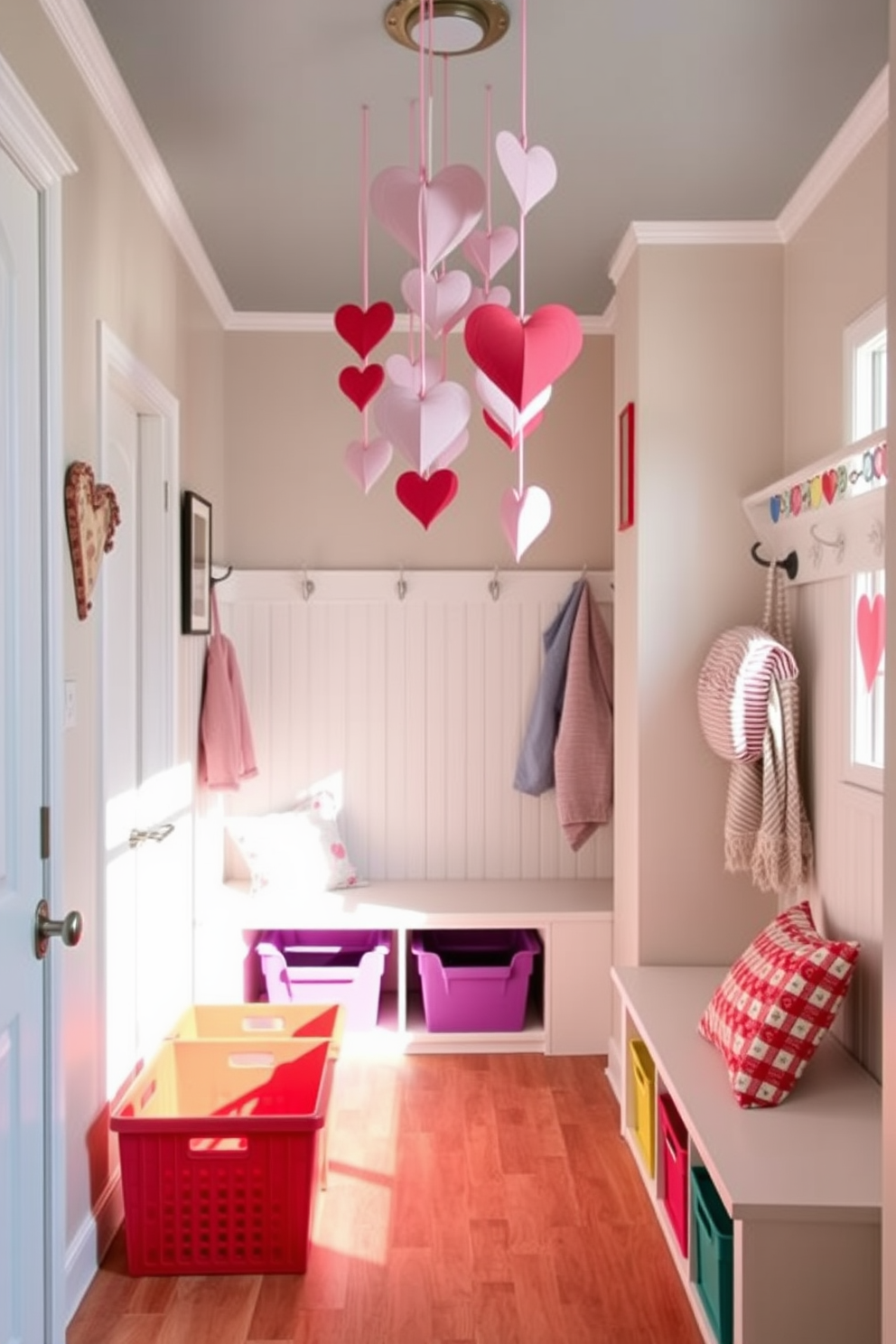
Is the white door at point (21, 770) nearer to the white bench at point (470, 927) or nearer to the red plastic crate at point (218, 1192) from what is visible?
the red plastic crate at point (218, 1192)

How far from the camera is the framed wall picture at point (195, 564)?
3580 millimetres

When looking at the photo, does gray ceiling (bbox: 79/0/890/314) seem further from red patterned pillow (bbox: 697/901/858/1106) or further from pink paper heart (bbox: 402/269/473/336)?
red patterned pillow (bbox: 697/901/858/1106)

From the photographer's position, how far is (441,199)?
76.8 inches

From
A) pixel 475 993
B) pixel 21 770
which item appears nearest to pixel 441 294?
pixel 21 770

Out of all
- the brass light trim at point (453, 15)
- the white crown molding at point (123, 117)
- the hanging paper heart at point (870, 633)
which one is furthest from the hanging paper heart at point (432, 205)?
the hanging paper heart at point (870, 633)

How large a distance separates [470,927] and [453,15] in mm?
2727

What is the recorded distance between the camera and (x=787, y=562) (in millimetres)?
3277

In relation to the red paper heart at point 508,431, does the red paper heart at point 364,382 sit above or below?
above

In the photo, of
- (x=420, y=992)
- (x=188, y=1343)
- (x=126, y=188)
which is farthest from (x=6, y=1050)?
(x=420, y=992)

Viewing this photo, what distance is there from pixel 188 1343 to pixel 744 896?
190 centimetres

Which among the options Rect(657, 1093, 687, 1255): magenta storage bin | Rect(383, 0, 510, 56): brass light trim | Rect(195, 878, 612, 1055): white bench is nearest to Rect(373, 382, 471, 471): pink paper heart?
Rect(383, 0, 510, 56): brass light trim

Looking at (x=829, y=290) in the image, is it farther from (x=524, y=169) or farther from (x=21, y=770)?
(x=21, y=770)

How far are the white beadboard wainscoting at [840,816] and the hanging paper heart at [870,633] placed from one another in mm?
42

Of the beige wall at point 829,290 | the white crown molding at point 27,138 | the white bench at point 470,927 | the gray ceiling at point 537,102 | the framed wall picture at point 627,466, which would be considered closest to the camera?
the white crown molding at point 27,138
